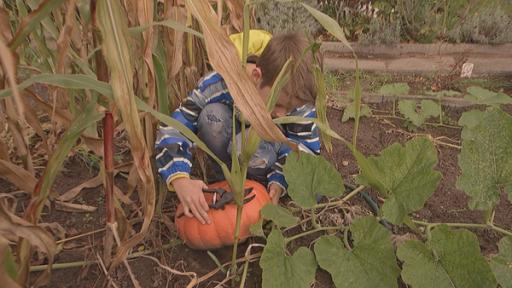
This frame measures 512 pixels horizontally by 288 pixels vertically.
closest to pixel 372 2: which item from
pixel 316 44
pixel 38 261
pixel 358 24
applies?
pixel 358 24

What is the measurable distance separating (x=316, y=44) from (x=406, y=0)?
2133 millimetres

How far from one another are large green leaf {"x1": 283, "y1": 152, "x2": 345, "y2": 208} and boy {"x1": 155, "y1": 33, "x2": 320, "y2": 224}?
162mm

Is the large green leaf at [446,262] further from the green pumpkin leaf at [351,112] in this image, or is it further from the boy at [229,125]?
the green pumpkin leaf at [351,112]

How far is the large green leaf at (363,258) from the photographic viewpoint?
1060 millimetres

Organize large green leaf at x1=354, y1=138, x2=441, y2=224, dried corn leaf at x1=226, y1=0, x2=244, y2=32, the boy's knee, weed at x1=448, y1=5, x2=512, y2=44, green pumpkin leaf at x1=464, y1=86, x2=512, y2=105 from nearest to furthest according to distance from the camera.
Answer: large green leaf at x1=354, y1=138, x2=441, y2=224 → dried corn leaf at x1=226, y1=0, x2=244, y2=32 → the boy's knee → green pumpkin leaf at x1=464, y1=86, x2=512, y2=105 → weed at x1=448, y1=5, x2=512, y2=44

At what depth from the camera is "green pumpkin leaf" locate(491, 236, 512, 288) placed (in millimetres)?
995

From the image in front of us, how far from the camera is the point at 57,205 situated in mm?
1430

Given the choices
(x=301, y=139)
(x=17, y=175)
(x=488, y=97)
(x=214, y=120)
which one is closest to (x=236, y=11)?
(x=214, y=120)

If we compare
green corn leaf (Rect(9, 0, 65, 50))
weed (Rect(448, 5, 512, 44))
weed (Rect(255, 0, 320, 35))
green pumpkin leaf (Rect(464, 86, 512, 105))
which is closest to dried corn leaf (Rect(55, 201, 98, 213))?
green corn leaf (Rect(9, 0, 65, 50))

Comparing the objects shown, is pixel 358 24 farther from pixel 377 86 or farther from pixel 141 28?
pixel 141 28

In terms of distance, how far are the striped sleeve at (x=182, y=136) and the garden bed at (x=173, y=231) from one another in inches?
6.4

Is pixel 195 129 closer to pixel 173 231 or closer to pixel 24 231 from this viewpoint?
pixel 173 231

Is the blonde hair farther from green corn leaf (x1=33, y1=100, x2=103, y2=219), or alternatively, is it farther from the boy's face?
green corn leaf (x1=33, y1=100, x2=103, y2=219)

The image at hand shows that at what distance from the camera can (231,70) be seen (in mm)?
768
